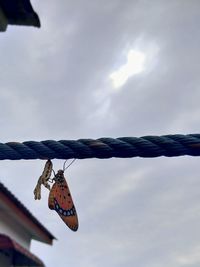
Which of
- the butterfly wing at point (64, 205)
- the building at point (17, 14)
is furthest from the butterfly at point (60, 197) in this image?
the building at point (17, 14)

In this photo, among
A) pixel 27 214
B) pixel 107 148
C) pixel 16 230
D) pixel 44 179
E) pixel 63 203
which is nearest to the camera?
pixel 107 148

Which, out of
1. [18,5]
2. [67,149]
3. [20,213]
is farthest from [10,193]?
[18,5]

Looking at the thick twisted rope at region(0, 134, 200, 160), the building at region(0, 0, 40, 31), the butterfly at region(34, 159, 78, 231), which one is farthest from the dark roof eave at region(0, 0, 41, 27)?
the butterfly at region(34, 159, 78, 231)

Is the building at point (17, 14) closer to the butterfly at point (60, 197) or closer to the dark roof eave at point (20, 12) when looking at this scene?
the dark roof eave at point (20, 12)

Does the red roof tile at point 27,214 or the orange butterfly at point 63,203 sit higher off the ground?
the red roof tile at point 27,214

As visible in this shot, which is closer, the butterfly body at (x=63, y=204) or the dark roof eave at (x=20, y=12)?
the dark roof eave at (x=20, y=12)

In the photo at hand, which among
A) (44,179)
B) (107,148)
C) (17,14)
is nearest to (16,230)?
(44,179)

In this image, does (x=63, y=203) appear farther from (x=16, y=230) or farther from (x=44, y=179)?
(x=16, y=230)
